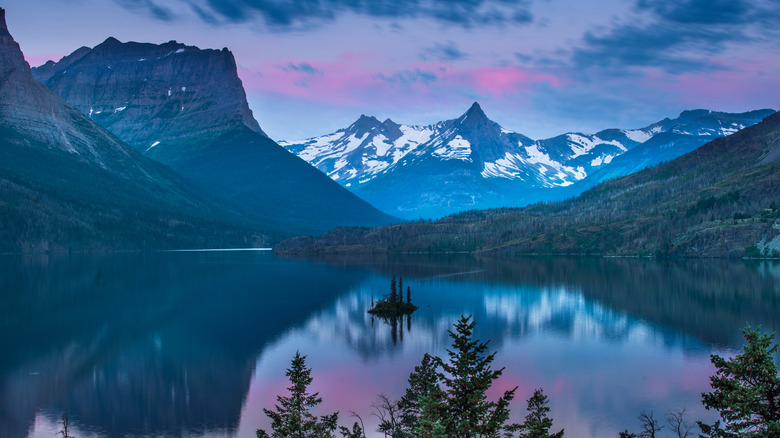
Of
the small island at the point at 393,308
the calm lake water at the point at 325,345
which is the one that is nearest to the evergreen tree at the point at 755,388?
the calm lake water at the point at 325,345

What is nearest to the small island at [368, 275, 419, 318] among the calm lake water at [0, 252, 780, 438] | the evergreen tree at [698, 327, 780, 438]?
the calm lake water at [0, 252, 780, 438]

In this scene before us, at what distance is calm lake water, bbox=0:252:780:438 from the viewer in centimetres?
5569

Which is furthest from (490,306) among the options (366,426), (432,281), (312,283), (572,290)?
(366,426)

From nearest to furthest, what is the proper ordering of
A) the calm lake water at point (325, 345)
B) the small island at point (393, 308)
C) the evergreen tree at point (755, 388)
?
the evergreen tree at point (755, 388) < the calm lake water at point (325, 345) < the small island at point (393, 308)

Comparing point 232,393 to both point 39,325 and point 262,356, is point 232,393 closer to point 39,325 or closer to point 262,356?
point 262,356

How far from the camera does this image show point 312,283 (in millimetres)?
178125

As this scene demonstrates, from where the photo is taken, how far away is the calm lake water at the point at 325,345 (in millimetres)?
55688

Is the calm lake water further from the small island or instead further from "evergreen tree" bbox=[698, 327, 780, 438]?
"evergreen tree" bbox=[698, 327, 780, 438]

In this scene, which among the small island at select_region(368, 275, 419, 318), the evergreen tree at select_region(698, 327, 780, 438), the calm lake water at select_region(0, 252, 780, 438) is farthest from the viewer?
the small island at select_region(368, 275, 419, 318)

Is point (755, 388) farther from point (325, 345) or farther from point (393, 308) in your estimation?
point (393, 308)

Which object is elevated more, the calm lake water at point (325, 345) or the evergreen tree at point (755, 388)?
the evergreen tree at point (755, 388)

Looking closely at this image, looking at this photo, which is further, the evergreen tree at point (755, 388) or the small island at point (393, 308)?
the small island at point (393, 308)

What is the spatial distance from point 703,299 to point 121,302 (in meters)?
114

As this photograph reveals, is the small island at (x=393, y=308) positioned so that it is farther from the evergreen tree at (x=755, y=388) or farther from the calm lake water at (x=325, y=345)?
the evergreen tree at (x=755, y=388)
